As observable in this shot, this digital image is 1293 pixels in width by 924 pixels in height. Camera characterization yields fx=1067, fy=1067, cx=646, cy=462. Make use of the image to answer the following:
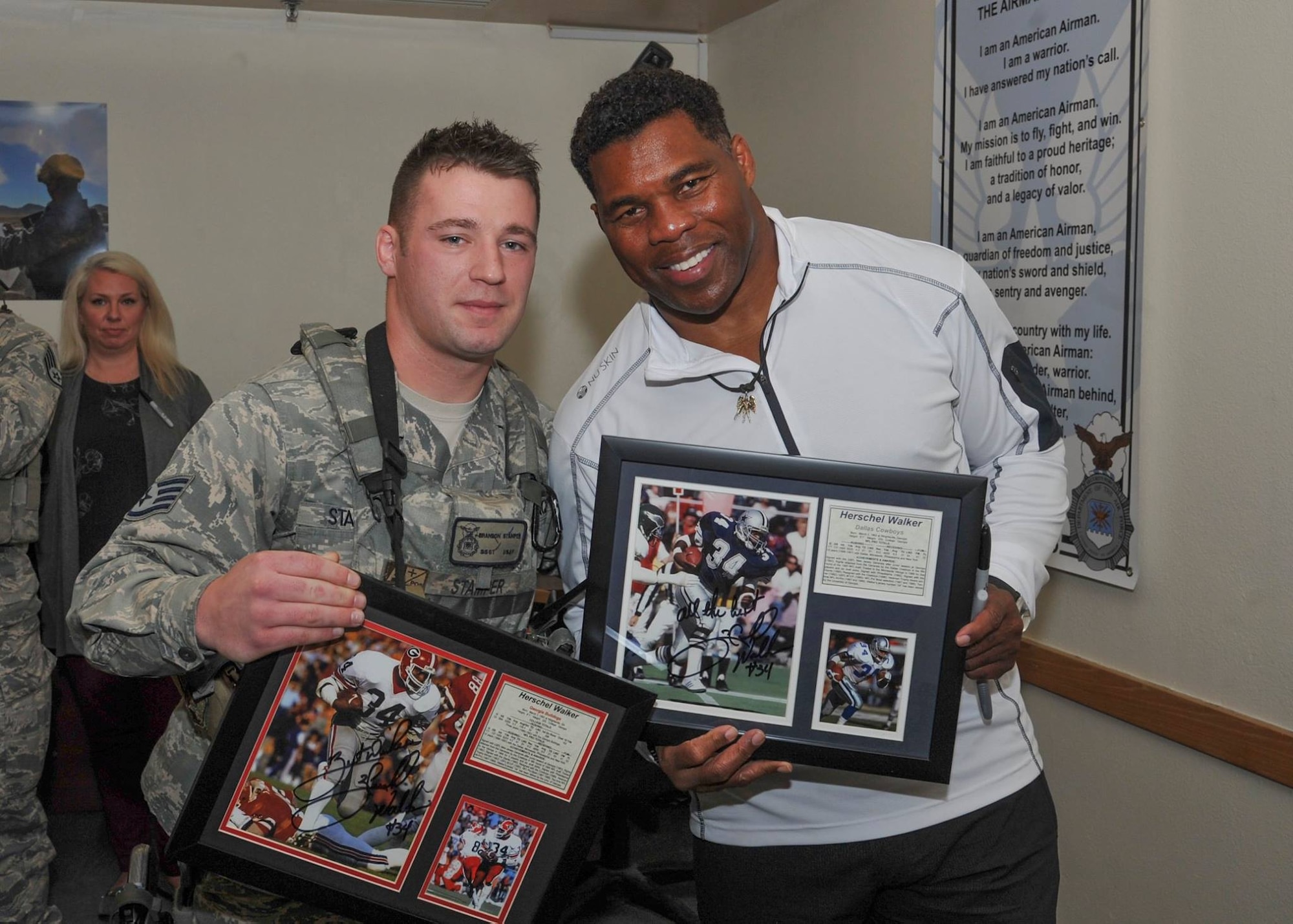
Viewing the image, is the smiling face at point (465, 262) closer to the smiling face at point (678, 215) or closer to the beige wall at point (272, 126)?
the smiling face at point (678, 215)

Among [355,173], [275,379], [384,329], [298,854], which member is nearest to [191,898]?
[298,854]

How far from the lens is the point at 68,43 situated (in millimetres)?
4035

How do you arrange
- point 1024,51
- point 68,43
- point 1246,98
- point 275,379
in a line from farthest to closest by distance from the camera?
point 68,43 < point 1024,51 < point 1246,98 < point 275,379

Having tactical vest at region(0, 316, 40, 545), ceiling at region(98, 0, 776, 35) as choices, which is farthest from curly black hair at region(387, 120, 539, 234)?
ceiling at region(98, 0, 776, 35)

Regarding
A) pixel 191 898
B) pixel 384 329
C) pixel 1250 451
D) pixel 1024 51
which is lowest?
pixel 191 898

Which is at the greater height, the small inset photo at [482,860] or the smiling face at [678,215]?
the smiling face at [678,215]

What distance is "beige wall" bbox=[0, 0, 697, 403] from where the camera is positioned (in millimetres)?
4086

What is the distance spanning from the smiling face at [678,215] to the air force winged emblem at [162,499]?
2.33 feet

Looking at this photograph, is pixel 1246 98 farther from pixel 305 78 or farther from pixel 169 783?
pixel 305 78

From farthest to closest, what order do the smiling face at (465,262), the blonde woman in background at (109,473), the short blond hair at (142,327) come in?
the short blond hair at (142,327) → the blonde woman in background at (109,473) → the smiling face at (465,262)

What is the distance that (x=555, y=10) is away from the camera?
4.26 meters

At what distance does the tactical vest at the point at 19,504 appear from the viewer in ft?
9.60

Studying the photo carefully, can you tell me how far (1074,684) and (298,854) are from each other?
2.00 metres

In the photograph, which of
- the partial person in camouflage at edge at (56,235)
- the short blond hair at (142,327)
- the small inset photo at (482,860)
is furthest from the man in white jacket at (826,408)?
the partial person in camouflage at edge at (56,235)
